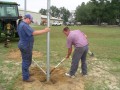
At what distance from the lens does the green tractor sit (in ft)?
59.3

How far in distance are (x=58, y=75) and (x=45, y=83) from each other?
770mm

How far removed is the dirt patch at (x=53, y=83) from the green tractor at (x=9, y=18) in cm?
993

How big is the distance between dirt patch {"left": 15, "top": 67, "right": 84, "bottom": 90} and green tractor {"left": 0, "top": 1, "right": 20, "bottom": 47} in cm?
993

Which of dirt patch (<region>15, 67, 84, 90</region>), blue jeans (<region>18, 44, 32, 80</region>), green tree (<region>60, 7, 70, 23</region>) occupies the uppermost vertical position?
blue jeans (<region>18, 44, 32, 80</region>)

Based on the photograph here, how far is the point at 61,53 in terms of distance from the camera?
1266 cm

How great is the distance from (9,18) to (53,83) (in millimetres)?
11654

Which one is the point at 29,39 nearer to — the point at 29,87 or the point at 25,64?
the point at 25,64

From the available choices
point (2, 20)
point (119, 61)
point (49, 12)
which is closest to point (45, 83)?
point (49, 12)

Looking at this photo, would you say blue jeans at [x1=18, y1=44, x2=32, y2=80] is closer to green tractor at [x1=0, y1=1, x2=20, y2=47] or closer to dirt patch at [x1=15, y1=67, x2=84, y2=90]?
dirt patch at [x1=15, y1=67, x2=84, y2=90]

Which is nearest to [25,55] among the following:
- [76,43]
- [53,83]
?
[53,83]

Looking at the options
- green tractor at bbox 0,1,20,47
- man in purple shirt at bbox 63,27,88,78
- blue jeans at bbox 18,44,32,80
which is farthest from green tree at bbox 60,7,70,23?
Answer: blue jeans at bbox 18,44,32,80

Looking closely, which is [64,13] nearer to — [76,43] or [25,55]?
[76,43]

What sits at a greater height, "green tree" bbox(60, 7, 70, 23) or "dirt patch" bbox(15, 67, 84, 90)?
"dirt patch" bbox(15, 67, 84, 90)

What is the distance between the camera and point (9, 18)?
61.1ft
